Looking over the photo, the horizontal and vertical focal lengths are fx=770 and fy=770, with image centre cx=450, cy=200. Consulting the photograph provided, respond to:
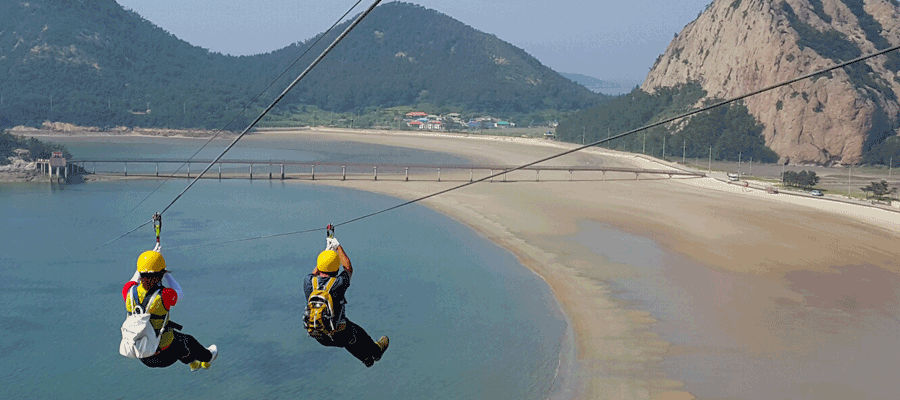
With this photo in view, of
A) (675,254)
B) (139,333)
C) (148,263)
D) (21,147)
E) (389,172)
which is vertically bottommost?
(675,254)

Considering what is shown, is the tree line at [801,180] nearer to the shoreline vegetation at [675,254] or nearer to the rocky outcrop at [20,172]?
the shoreline vegetation at [675,254]

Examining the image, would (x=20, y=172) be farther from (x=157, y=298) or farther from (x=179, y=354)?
(x=157, y=298)

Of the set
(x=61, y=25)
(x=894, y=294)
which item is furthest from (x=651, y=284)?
(x=61, y=25)

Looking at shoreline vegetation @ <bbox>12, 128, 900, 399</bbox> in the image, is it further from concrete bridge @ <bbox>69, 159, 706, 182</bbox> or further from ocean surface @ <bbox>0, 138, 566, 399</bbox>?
concrete bridge @ <bbox>69, 159, 706, 182</bbox>

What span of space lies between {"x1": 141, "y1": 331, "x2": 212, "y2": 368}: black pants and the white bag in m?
0.30

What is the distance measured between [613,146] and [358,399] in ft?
307

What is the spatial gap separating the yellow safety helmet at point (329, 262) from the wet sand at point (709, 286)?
1080 cm

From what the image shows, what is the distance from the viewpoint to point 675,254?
3288 centimetres

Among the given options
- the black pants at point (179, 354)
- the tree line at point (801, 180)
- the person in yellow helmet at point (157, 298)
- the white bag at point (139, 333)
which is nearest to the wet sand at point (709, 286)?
the tree line at point (801, 180)

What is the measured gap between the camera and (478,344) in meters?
21.7

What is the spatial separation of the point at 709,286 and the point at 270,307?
15223 mm

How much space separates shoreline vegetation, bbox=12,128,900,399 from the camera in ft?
63.9

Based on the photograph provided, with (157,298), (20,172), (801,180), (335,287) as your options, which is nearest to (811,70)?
(801,180)

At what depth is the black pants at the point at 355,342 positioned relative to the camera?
8367 mm
